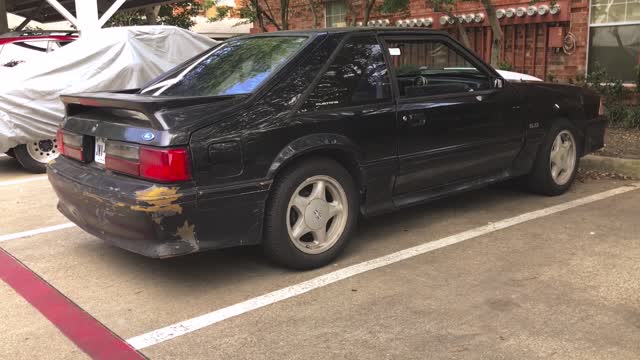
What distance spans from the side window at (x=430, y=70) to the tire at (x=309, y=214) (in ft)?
3.24

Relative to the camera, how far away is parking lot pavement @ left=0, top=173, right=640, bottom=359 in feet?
10.6

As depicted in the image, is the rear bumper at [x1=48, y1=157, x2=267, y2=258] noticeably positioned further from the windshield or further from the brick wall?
the brick wall

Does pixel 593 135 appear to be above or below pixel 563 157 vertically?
above

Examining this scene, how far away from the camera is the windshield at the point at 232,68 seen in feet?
14.1

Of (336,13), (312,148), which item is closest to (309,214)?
(312,148)

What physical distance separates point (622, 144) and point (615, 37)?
10.3 ft

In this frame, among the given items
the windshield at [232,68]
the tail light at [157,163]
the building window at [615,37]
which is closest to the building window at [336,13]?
the building window at [615,37]

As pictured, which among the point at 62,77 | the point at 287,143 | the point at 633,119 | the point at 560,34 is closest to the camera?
the point at 287,143

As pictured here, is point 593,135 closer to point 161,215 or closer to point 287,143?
point 287,143

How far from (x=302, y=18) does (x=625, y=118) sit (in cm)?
984

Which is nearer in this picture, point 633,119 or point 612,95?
point 633,119

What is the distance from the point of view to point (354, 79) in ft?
14.7

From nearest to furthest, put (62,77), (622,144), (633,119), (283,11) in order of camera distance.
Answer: (622,144), (62,77), (633,119), (283,11)

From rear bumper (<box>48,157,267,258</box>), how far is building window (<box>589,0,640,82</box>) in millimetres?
8563
